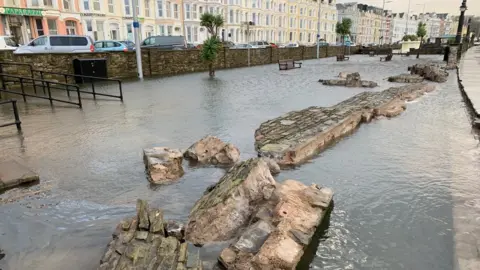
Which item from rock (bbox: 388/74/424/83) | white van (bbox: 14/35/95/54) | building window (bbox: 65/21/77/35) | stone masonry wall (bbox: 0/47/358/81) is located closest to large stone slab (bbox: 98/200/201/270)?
stone masonry wall (bbox: 0/47/358/81)

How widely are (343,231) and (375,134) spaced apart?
4603 mm

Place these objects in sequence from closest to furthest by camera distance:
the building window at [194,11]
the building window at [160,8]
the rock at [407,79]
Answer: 1. the rock at [407,79]
2. the building window at [160,8]
3. the building window at [194,11]

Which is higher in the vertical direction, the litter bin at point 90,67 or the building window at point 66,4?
the building window at point 66,4

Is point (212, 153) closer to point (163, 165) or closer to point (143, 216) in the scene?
point (163, 165)

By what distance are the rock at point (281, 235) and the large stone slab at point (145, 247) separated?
0.46 meters

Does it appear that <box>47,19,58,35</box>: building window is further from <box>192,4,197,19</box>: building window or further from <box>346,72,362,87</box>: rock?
<box>346,72,362,87</box>: rock

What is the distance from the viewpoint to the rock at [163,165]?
207 inches

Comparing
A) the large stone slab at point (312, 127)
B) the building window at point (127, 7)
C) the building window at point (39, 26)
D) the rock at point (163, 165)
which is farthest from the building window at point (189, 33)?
the rock at point (163, 165)

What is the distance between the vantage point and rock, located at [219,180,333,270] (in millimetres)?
3201

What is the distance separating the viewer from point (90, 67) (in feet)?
56.1

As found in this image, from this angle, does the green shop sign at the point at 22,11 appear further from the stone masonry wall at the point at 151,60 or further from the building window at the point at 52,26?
the stone masonry wall at the point at 151,60

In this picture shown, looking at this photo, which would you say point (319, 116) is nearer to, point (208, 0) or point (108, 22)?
point (108, 22)

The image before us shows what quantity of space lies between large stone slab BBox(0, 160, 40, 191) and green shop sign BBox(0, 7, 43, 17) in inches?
1118

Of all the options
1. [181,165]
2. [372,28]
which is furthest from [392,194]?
[372,28]
